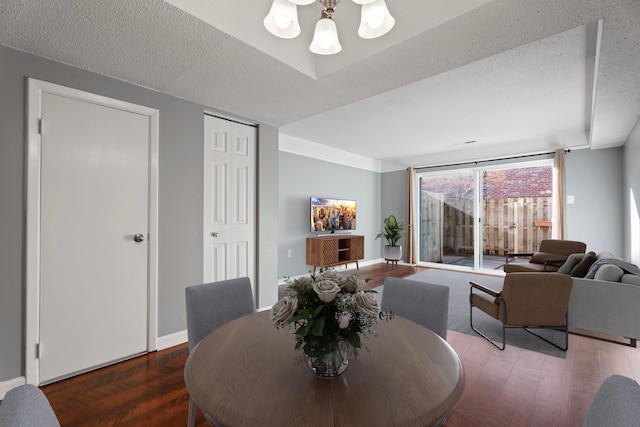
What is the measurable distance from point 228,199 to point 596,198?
576 centimetres

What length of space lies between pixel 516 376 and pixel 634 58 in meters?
2.37

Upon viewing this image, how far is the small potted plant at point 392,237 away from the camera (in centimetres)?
685

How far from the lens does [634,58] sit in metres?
2.11

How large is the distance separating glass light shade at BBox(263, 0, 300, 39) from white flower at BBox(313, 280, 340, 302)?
1221 mm

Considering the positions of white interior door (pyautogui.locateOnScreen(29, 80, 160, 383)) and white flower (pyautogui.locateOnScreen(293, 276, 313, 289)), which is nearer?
white flower (pyautogui.locateOnScreen(293, 276, 313, 289))

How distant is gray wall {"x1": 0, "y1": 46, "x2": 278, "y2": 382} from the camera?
2.00 metres

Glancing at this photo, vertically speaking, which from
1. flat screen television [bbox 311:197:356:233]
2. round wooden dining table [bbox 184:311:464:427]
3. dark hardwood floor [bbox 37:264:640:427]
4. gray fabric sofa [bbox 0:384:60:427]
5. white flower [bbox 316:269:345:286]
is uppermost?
flat screen television [bbox 311:197:356:233]

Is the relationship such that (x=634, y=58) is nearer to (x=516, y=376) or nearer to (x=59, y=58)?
(x=516, y=376)

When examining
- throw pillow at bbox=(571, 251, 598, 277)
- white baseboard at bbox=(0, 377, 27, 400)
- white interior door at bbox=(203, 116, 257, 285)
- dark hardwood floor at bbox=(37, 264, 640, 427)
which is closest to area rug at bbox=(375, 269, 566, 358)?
dark hardwood floor at bbox=(37, 264, 640, 427)

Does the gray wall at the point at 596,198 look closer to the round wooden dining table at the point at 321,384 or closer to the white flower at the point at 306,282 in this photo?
the round wooden dining table at the point at 321,384

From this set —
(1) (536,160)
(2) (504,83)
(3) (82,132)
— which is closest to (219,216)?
(3) (82,132)

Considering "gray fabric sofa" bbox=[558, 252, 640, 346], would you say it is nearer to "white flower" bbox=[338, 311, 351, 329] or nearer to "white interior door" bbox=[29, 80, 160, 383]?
"white flower" bbox=[338, 311, 351, 329]

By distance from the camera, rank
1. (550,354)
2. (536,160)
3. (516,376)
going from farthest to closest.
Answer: (536,160), (550,354), (516,376)

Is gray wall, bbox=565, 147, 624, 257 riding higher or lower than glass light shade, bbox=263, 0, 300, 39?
lower
